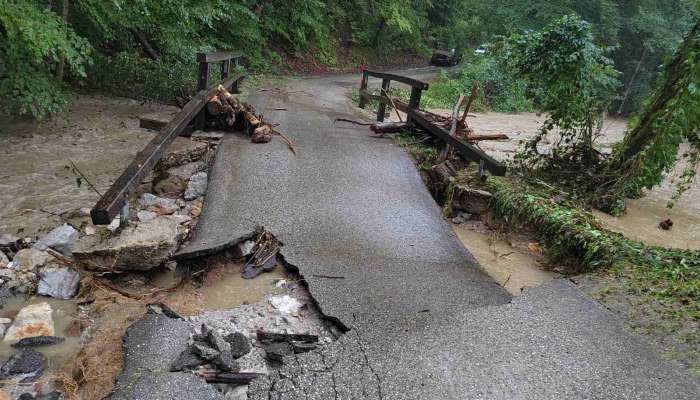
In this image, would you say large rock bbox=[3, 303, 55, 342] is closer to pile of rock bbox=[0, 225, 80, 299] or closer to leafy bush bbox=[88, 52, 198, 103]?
pile of rock bbox=[0, 225, 80, 299]

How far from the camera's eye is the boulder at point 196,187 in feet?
17.0

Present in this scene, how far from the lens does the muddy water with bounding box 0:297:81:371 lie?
277cm

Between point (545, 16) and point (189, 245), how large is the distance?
1048 inches

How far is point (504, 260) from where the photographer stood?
16.8 feet

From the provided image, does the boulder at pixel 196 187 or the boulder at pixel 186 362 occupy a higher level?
the boulder at pixel 186 362

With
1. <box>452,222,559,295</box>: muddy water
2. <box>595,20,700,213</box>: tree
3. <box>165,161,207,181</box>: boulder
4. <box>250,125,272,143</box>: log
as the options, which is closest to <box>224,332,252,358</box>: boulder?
<box>452,222,559,295</box>: muddy water

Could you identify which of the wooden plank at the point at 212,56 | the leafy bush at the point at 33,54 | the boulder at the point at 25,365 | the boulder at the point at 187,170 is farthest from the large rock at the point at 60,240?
the wooden plank at the point at 212,56

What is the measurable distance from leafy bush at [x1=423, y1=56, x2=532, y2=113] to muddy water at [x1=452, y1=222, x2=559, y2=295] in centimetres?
1655

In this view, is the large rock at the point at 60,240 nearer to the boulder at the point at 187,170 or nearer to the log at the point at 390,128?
the boulder at the point at 187,170

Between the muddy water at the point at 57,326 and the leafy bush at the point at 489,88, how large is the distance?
19646 mm

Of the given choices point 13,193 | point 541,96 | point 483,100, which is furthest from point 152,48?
point 483,100

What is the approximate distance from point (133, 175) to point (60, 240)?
1.06 meters

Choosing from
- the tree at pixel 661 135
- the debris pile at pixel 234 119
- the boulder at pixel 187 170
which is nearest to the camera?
the boulder at pixel 187 170

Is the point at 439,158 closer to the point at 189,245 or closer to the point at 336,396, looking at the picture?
the point at 189,245
